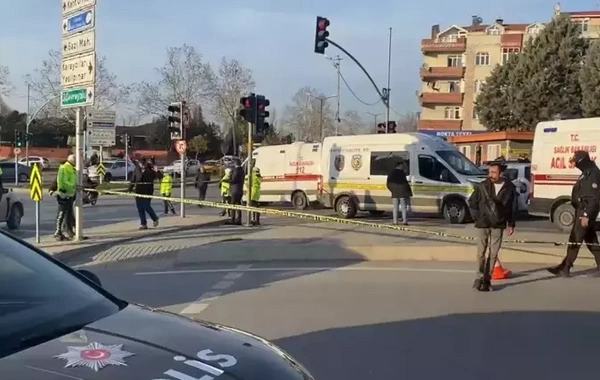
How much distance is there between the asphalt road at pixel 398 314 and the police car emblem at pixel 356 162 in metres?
10.5

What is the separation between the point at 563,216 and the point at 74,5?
12.7 m

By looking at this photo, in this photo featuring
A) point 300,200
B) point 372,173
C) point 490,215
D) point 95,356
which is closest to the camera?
point 95,356

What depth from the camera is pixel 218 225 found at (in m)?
19.3

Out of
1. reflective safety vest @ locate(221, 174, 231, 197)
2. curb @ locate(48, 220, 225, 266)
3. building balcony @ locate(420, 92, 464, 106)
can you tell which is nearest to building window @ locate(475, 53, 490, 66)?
building balcony @ locate(420, 92, 464, 106)

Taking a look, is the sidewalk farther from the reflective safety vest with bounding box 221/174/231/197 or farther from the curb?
the reflective safety vest with bounding box 221/174/231/197

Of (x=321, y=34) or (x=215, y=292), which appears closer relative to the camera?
(x=215, y=292)

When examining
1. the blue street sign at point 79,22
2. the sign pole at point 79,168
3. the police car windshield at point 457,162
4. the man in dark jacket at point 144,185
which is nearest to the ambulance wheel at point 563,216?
the police car windshield at point 457,162

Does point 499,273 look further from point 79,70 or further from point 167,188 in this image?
point 167,188

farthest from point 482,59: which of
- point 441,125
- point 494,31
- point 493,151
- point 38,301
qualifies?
point 38,301

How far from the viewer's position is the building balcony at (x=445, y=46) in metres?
78.0

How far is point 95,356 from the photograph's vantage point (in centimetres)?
285

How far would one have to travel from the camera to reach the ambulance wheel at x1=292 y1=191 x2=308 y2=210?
25.3 m

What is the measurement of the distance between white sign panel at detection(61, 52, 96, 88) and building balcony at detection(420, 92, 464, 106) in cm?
6538

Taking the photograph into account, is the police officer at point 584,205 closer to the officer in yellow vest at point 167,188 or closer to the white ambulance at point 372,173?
the white ambulance at point 372,173
